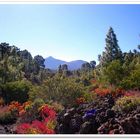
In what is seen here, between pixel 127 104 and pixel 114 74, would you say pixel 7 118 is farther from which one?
pixel 114 74

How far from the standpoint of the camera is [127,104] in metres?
8.67

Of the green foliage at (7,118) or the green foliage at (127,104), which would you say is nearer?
the green foliage at (127,104)

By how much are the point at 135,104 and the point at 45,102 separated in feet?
9.40

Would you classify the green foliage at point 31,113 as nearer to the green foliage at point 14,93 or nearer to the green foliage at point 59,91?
the green foliage at point 59,91

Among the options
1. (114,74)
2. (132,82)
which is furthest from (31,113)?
(114,74)

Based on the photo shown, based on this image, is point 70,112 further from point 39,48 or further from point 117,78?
point 117,78

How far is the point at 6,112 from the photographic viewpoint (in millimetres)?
10180

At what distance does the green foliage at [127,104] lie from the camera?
8601mm

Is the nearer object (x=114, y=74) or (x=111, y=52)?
(x=114, y=74)

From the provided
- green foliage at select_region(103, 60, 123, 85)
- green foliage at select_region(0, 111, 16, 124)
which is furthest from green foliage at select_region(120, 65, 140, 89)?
green foliage at select_region(0, 111, 16, 124)

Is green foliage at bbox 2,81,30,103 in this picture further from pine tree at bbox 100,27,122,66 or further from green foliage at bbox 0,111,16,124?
pine tree at bbox 100,27,122,66

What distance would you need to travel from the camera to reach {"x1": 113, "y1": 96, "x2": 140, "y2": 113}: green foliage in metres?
8.60

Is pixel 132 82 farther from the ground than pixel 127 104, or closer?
farther from the ground

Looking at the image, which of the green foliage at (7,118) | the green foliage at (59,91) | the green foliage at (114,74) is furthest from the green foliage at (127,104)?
the green foliage at (114,74)
